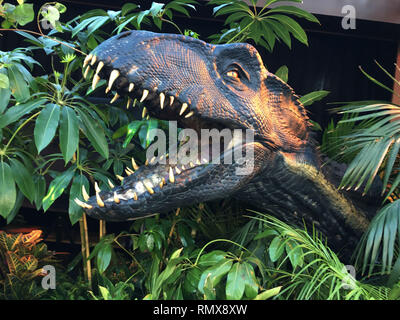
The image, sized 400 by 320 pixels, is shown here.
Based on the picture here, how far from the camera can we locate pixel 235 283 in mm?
1953

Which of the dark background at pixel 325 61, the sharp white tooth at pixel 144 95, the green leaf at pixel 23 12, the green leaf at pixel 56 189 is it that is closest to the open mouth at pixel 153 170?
the sharp white tooth at pixel 144 95

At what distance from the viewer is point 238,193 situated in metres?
2.26

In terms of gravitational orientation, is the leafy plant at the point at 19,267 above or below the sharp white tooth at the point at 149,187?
below

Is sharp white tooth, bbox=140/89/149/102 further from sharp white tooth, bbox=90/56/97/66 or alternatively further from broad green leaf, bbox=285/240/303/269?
broad green leaf, bbox=285/240/303/269

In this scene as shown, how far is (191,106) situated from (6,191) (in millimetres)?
929

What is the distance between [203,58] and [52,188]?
94 cm

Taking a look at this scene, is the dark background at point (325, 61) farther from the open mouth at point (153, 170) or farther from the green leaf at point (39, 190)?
the open mouth at point (153, 170)

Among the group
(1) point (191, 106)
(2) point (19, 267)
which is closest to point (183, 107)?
(1) point (191, 106)

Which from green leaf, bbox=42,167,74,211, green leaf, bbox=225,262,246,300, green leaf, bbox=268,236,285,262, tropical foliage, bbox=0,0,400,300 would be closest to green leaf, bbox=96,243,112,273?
tropical foliage, bbox=0,0,400,300

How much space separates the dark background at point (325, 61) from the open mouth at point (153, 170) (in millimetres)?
1604

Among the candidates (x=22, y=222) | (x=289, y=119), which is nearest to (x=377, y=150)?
(x=289, y=119)

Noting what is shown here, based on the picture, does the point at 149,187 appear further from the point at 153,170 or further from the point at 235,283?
the point at 235,283

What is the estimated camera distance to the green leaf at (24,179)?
230 cm

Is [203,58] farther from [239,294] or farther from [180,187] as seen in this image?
[239,294]
